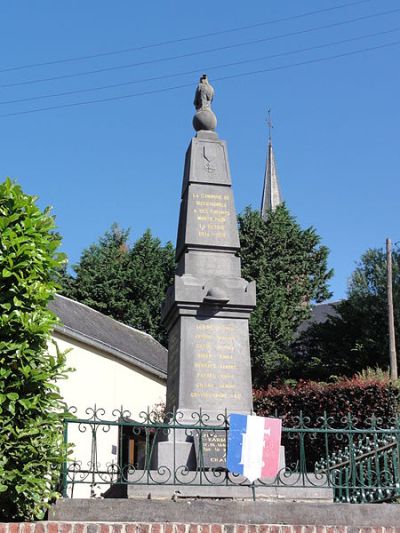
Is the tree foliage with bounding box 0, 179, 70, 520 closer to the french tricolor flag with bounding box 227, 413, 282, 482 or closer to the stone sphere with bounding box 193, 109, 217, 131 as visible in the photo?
the french tricolor flag with bounding box 227, 413, 282, 482

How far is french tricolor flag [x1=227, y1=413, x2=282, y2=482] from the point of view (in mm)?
7969

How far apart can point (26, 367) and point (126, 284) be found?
2598 centimetres

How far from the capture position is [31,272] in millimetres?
7410

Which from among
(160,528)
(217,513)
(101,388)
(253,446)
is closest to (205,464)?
(253,446)

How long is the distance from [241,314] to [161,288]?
2223 cm

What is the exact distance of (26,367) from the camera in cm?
695

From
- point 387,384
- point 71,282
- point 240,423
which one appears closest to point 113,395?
point 387,384

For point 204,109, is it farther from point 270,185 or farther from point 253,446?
point 270,185

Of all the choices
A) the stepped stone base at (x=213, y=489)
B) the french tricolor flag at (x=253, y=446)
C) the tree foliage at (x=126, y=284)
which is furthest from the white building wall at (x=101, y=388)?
the french tricolor flag at (x=253, y=446)

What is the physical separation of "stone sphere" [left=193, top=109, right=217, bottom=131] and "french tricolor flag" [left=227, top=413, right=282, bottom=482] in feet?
20.3

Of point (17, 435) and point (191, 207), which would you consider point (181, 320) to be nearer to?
point (191, 207)

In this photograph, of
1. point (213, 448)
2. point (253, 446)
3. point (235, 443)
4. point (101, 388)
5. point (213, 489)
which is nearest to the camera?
point (235, 443)

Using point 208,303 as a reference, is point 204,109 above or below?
above

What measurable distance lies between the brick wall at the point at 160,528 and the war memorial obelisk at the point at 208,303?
10.5 feet
